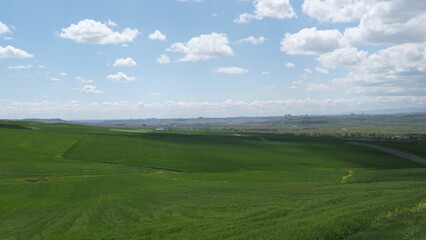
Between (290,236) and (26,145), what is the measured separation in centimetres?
9086

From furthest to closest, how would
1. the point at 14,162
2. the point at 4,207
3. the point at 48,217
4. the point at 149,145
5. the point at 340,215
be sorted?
the point at 149,145
the point at 14,162
the point at 4,207
the point at 48,217
the point at 340,215

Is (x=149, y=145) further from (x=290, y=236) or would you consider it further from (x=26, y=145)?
(x=290, y=236)

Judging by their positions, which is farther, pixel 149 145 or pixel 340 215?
pixel 149 145

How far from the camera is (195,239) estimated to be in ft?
76.5

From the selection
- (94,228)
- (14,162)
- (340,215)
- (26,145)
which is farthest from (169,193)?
(26,145)

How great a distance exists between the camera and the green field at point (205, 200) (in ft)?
78.1

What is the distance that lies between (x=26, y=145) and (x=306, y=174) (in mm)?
74180

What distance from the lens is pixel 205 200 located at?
37000 mm

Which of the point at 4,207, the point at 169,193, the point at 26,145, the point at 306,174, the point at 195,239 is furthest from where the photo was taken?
the point at 26,145

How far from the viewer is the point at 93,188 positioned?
4669cm

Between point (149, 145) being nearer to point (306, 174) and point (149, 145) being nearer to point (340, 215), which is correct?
point (306, 174)

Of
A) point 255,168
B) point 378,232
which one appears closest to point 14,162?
point 255,168

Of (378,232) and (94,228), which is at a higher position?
(378,232)

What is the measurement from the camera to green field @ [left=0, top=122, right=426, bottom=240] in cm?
2380
